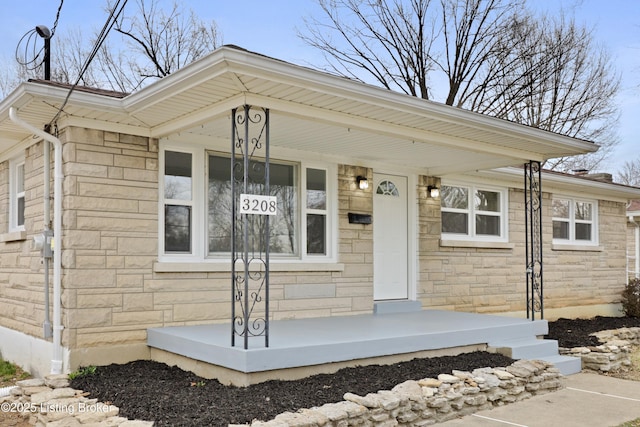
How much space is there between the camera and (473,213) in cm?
1036

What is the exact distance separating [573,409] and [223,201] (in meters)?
4.54

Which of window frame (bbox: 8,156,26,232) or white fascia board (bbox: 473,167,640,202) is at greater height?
white fascia board (bbox: 473,167,640,202)

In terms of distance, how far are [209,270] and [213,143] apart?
1533 mm

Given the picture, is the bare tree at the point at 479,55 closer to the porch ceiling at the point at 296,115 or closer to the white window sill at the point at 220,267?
the porch ceiling at the point at 296,115

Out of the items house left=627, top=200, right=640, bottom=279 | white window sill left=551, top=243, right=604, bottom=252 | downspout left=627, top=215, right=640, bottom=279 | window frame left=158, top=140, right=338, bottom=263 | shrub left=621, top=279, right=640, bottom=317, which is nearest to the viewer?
window frame left=158, top=140, right=338, bottom=263

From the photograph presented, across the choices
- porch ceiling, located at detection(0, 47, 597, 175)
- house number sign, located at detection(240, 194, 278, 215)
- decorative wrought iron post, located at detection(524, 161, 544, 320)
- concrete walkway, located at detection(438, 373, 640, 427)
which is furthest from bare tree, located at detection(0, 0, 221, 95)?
concrete walkway, located at detection(438, 373, 640, 427)

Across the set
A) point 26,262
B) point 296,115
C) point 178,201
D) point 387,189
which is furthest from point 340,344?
point 26,262

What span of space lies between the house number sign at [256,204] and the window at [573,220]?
820cm

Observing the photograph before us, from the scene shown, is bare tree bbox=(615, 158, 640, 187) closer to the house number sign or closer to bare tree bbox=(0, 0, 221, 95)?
bare tree bbox=(0, 0, 221, 95)

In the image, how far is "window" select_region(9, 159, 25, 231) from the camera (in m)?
7.83

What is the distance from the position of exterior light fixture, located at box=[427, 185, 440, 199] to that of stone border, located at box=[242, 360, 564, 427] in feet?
11.7

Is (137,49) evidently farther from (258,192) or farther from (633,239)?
(633,239)

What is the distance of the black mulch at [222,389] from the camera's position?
15.0 feet

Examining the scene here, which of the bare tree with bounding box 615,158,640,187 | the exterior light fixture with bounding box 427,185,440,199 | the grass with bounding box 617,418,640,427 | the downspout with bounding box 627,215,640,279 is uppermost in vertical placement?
the bare tree with bounding box 615,158,640,187
